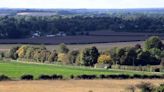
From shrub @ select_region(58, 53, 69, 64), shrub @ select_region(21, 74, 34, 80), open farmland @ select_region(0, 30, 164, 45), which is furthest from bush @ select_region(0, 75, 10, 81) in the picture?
open farmland @ select_region(0, 30, 164, 45)

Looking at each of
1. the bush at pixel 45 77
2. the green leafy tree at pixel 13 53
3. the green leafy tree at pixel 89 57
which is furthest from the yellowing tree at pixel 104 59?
the bush at pixel 45 77

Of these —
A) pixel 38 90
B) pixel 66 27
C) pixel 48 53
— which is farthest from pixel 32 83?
pixel 66 27

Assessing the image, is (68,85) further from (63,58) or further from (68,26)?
(68,26)

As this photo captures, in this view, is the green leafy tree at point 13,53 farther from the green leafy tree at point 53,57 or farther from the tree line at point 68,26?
the tree line at point 68,26

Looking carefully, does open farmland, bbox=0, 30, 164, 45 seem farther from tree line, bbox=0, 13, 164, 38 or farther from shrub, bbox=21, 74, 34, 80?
shrub, bbox=21, 74, 34, 80

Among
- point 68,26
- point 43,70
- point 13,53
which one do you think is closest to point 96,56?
point 43,70

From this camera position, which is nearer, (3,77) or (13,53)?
(3,77)
